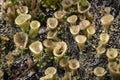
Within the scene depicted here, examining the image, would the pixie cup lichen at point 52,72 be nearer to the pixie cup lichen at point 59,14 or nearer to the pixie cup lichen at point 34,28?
the pixie cup lichen at point 34,28

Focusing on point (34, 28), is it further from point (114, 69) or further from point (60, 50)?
point (114, 69)

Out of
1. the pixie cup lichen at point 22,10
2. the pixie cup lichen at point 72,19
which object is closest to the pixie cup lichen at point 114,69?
the pixie cup lichen at point 72,19

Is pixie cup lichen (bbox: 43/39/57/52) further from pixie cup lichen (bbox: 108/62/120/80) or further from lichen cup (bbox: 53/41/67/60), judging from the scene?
pixie cup lichen (bbox: 108/62/120/80)

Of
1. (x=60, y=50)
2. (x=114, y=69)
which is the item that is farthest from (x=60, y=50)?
(x=114, y=69)

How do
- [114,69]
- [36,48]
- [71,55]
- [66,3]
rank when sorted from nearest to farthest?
[114,69], [36,48], [71,55], [66,3]

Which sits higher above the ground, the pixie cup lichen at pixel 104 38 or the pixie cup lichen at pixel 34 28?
the pixie cup lichen at pixel 34 28

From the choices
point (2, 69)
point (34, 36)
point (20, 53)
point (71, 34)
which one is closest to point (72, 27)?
point (71, 34)

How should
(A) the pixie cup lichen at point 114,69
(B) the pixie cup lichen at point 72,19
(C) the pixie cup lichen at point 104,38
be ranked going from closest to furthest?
1. (A) the pixie cup lichen at point 114,69
2. (C) the pixie cup lichen at point 104,38
3. (B) the pixie cup lichen at point 72,19

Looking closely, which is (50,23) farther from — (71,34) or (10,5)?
Result: (10,5)
